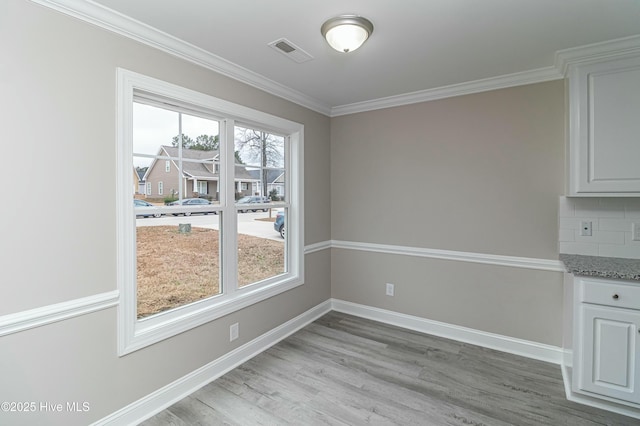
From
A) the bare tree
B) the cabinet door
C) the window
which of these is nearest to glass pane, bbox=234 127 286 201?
the bare tree

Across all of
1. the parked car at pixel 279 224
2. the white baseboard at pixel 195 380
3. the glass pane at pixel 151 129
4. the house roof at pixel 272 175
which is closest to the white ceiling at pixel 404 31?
the glass pane at pixel 151 129

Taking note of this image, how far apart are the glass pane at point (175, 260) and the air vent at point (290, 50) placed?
1415mm

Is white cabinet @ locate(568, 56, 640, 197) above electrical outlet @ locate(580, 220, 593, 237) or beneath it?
above

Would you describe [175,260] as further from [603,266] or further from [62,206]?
[603,266]

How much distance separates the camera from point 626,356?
1.95 m

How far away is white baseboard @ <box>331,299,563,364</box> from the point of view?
8.91 feet

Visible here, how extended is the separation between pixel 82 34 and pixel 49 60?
0.25 metres

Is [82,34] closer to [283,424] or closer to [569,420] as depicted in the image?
[283,424]

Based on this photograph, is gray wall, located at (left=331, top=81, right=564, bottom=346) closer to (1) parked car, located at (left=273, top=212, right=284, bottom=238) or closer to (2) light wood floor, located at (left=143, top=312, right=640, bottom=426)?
(2) light wood floor, located at (left=143, top=312, right=640, bottom=426)

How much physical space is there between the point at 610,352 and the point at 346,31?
8.85ft

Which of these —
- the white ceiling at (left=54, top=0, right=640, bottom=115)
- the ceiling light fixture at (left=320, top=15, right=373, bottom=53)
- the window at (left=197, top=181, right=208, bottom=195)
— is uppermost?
the white ceiling at (left=54, top=0, right=640, bottom=115)

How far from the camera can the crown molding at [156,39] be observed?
1.65 metres

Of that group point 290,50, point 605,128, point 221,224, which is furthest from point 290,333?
point 605,128

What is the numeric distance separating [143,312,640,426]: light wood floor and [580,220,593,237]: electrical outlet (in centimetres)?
117
